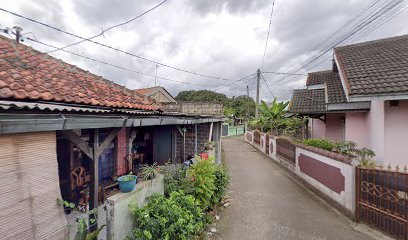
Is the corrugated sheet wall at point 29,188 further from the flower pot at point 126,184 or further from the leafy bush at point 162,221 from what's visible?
the leafy bush at point 162,221

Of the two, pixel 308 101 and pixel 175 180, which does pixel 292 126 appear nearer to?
pixel 308 101

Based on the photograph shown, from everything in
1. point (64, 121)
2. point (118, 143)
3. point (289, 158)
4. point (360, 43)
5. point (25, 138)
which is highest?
point (360, 43)

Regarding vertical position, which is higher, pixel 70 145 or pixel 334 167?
pixel 70 145

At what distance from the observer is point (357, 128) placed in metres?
7.75

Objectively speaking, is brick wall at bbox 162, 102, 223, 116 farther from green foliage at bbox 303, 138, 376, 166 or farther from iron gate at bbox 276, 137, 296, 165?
green foliage at bbox 303, 138, 376, 166

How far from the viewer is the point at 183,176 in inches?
221

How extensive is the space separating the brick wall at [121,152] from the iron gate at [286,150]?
25.3 ft

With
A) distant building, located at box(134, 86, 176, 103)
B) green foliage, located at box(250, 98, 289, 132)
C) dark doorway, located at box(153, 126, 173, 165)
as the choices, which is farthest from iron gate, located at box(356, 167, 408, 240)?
distant building, located at box(134, 86, 176, 103)

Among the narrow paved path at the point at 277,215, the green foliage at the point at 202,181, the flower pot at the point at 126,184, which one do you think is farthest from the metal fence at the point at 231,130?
the flower pot at the point at 126,184

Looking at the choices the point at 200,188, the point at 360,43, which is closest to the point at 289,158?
the point at 200,188

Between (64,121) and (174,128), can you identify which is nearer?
(64,121)

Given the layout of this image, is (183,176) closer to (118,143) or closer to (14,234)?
(118,143)

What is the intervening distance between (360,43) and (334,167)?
9.26 metres

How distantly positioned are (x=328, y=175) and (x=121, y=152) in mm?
7024
